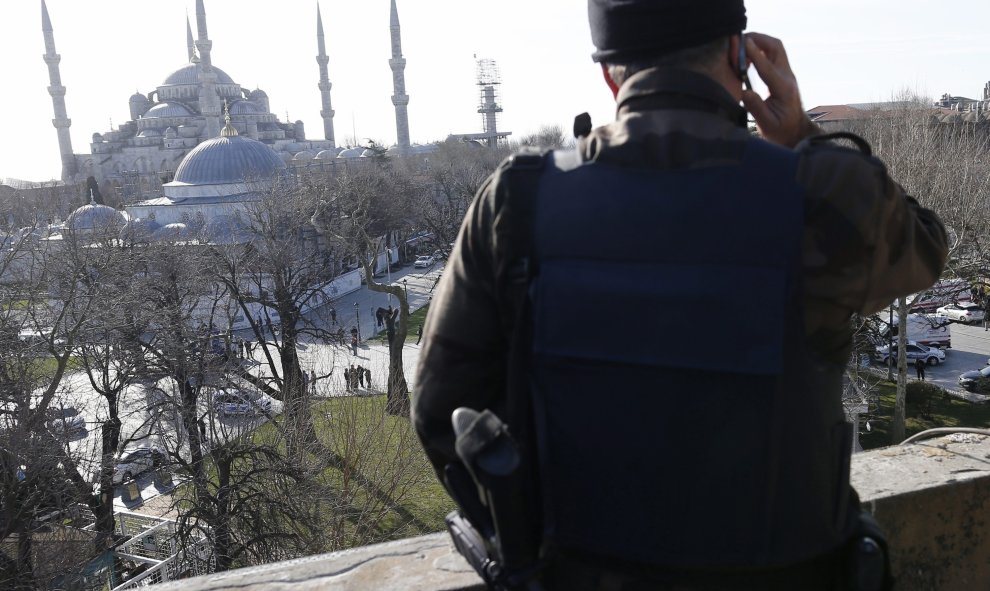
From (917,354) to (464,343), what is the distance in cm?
2103

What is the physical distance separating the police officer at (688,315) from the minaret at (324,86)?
82.4m

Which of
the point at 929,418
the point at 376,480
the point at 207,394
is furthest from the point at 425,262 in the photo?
the point at 376,480

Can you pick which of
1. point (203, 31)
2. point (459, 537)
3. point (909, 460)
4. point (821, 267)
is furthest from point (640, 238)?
point (203, 31)

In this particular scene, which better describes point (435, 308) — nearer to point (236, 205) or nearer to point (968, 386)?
point (968, 386)

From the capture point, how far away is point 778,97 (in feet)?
5.50

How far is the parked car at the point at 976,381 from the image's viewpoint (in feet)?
56.6

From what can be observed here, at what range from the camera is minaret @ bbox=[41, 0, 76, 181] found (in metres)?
66.3

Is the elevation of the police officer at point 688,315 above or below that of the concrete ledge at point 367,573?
above

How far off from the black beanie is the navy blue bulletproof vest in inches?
9.2

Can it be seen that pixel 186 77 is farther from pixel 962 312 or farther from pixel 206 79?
pixel 962 312

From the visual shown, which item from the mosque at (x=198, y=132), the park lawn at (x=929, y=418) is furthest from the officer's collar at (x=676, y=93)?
the mosque at (x=198, y=132)

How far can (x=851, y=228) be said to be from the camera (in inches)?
53.6

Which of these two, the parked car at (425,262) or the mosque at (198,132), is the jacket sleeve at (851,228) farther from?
the mosque at (198,132)

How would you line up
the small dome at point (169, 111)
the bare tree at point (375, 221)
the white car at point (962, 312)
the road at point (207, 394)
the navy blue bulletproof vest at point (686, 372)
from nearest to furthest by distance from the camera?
the navy blue bulletproof vest at point (686, 372)
the road at point (207, 394)
the bare tree at point (375, 221)
the white car at point (962, 312)
the small dome at point (169, 111)
